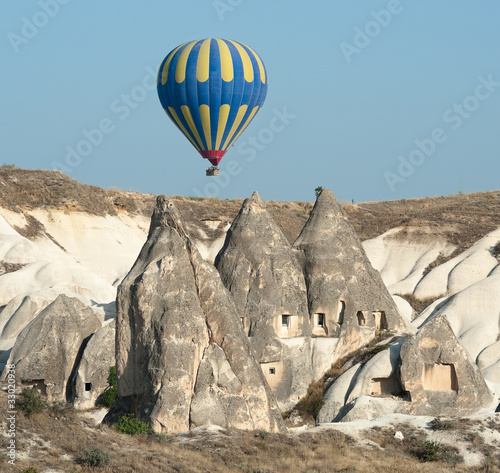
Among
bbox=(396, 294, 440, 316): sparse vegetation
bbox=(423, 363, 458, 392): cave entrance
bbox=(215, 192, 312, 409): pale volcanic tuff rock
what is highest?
bbox=(396, 294, 440, 316): sparse vegetation

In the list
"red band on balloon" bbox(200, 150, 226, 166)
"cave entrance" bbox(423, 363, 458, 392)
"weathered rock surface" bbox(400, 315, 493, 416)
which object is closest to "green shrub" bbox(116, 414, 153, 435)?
"weathered rock surface" bbox(400, 315, 493, 416)

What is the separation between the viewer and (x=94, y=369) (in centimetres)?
3102

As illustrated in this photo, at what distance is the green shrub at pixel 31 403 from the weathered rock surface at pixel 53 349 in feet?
22.9

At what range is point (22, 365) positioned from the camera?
3100 cm

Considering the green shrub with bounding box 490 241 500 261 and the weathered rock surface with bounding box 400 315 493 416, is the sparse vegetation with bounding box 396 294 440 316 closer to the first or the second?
the green shrub with bounding box 490 241 500 261

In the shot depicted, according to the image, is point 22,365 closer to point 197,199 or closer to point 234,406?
point 234,406

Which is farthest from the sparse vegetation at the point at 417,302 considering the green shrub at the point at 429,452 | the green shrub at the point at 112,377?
the green shrub at the point at 429,452

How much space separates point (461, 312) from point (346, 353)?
541 inches

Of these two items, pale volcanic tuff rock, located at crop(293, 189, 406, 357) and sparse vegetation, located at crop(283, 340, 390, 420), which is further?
pale volcanic tuff rock, located at crop(293, 189, 406, 357)

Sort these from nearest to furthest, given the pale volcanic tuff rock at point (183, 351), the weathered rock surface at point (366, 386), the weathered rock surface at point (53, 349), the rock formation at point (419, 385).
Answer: the pale volcanic tuff rock at point (183, 351) → the weathered rock surface at point (53, 349) → the rock formation at point (419, 385) → the weathered rock surface at point (366, 386)

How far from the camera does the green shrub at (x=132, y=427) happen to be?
24.7 meters

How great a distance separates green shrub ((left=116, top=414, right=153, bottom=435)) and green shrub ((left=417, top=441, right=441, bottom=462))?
5861mm

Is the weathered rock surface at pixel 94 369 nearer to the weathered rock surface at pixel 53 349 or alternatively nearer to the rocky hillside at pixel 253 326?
the rocky hillside at pixel 253 326

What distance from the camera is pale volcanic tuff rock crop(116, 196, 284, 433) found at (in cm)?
2550
